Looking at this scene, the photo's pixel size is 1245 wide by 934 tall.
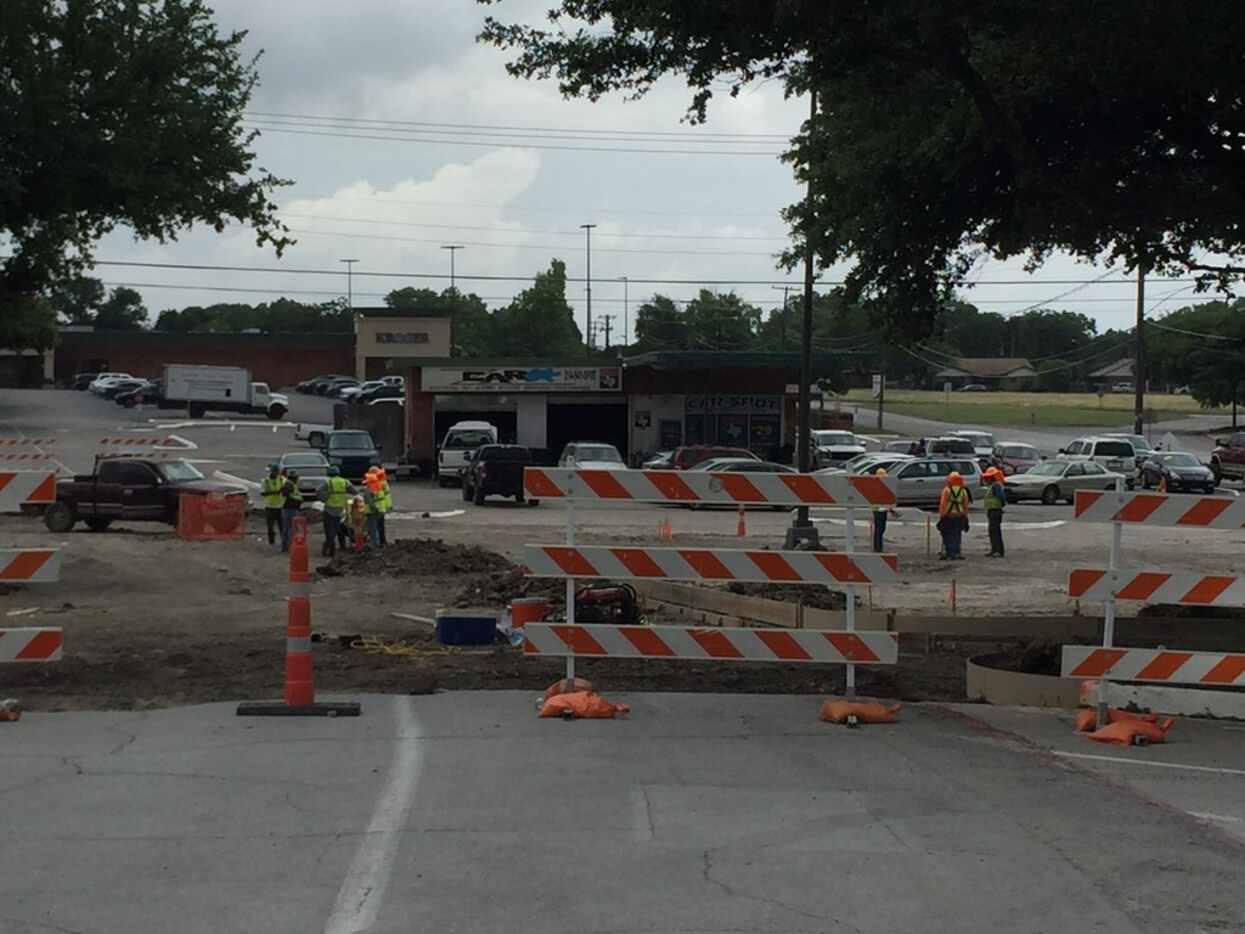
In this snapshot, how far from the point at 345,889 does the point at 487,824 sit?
1.21 m

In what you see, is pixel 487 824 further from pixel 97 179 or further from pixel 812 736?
pixel 97 179

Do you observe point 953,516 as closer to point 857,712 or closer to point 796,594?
point 796,594

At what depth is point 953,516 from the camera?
97.2 ft

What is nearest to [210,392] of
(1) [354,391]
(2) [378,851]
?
(1) [354,391]

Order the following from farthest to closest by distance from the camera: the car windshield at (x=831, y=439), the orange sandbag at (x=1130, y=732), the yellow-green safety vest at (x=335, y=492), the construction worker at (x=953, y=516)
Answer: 1. the car windshield at (x=831, y=439)
2. the construction worker at (x=953, y=516)
3. the yellow-green safety vest at (x=335, y=492)
4. the orange sandbag at (x=1130, y=732)

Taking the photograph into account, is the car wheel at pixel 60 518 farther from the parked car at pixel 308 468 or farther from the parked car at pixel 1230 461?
the parked car at pixel 1230 461

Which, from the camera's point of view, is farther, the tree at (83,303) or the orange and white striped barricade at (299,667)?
the tree at (83,303)

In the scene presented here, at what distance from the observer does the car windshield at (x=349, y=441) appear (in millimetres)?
51469

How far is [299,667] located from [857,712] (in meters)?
3.91

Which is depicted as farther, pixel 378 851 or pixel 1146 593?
pixel 1146 593

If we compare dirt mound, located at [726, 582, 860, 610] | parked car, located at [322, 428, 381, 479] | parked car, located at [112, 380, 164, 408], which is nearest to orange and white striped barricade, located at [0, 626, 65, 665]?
dirt mound, located at [726, 582, 860, 610]

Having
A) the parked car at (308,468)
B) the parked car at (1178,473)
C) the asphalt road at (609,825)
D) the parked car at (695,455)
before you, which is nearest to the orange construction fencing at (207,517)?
the parked car at (308,468)

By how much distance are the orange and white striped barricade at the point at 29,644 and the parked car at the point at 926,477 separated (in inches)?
1418

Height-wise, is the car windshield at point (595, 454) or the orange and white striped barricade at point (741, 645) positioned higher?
the orange and white striped barricade at point (741, 645)
